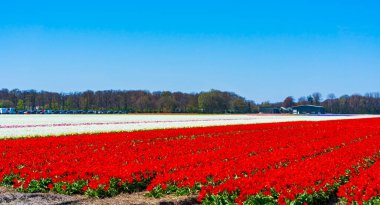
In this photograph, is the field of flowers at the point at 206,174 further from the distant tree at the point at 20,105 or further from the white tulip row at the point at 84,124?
the distant tree at the point at 20,105

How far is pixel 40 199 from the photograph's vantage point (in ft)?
35.8

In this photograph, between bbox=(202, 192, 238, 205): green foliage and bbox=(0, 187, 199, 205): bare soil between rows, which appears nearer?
bbox=(202, 192, 238, 205): green foliage

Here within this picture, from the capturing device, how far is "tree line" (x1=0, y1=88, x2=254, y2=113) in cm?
15188

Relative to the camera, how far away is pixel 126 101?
6644 inches

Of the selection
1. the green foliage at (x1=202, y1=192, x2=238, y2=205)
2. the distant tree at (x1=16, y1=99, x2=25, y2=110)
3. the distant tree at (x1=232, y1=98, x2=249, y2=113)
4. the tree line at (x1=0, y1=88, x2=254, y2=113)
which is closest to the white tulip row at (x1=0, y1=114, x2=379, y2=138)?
the green foliage at (x1=202, y1=192, x2=238, y2=205)

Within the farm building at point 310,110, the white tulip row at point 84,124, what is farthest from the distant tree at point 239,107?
the white tulip row at point 84,124

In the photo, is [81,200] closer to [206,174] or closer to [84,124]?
[206,174]

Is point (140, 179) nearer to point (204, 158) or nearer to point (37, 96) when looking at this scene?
point (204, 158)

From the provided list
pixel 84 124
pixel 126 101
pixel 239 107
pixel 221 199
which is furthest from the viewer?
pixel 126 101

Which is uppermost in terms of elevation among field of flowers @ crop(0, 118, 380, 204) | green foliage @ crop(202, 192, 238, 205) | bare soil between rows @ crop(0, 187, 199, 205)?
field of flowers @ crop(0, 118, 380, 204)

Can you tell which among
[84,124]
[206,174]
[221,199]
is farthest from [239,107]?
[221,199]

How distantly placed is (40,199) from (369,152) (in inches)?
467

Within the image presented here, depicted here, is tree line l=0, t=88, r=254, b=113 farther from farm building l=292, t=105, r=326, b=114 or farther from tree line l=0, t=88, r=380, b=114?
farm building l=292, t=105, r=326, b=114

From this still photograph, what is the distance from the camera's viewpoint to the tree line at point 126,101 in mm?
151875
